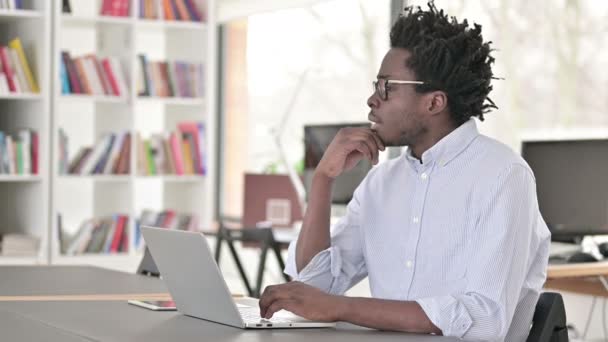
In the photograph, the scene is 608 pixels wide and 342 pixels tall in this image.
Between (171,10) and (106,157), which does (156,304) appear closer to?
(106,157)

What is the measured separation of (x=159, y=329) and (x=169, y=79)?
13.7ft

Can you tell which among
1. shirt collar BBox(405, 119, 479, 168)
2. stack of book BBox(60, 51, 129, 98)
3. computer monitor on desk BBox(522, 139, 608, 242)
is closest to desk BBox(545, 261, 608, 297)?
computer monitor on desk BBox(522, 139, 608, 242)

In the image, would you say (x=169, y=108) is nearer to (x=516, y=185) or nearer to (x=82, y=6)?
(x=82, y=6)

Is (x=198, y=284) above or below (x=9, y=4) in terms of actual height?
below

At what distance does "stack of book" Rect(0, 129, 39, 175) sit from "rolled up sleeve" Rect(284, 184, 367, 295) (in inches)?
126

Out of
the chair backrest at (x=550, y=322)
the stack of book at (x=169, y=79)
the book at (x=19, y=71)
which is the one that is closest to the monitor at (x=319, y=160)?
the stack of book at (x=169, y=79)

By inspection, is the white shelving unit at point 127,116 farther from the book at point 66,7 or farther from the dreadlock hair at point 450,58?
the dreadlock hair at point 450,58

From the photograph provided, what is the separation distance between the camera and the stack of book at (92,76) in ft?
18.0

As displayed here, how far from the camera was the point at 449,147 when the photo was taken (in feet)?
7.31

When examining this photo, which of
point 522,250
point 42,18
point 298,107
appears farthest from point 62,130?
point 522,250

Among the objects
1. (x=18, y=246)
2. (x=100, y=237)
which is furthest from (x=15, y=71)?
(x=100, y=237)

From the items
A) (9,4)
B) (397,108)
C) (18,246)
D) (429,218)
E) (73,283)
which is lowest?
(18,246)

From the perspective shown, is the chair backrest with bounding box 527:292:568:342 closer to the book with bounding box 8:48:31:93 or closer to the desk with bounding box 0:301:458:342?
the desk with bounding box 0:301:458:342

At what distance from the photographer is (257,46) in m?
6.82
